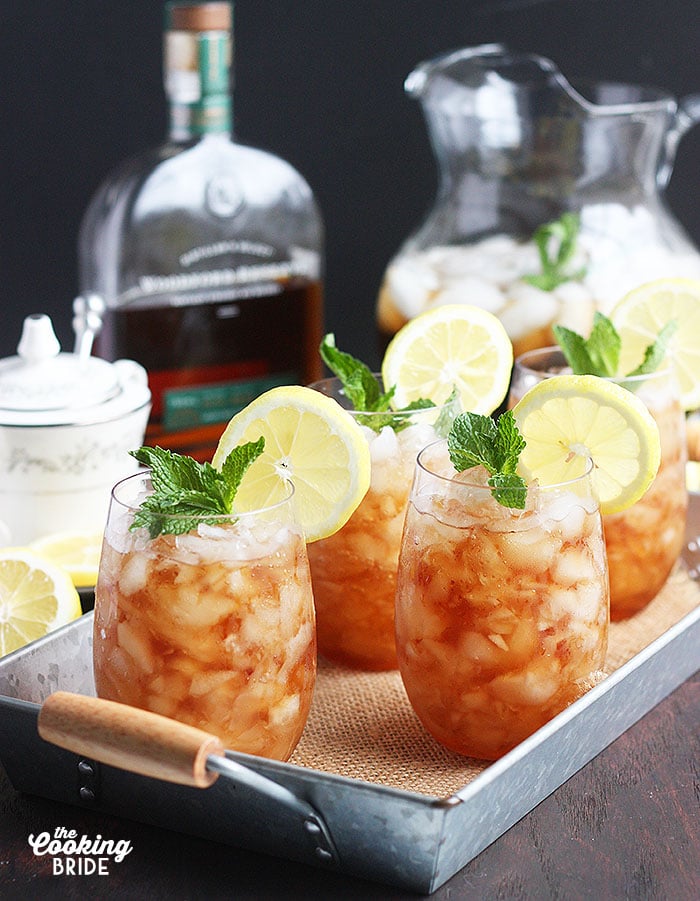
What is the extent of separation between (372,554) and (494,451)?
21 centimetres

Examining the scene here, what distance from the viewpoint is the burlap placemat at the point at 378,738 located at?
1051mm

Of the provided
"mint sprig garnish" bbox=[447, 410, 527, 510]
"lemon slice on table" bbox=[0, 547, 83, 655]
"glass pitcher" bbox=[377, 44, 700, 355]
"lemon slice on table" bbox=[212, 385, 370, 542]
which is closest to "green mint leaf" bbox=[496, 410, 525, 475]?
"mint sprig garnish" bbox=[447, 410, 527, 510]

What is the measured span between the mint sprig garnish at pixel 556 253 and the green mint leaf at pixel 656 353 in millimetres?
489

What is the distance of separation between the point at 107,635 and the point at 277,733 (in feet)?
0.49

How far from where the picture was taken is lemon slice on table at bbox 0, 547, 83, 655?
121 centimetres

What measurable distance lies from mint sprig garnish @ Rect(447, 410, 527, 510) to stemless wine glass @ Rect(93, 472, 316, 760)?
5.5 inches

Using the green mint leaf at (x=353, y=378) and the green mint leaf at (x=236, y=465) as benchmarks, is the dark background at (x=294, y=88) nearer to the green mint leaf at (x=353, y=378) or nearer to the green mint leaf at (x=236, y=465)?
the green mint leaf at (x=353, y=378)

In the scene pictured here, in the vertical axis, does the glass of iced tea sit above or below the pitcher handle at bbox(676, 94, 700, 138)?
below

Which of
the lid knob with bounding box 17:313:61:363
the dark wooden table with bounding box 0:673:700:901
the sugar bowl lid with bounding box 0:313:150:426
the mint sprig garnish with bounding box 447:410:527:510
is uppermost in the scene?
the mint sprig garnish with bounding box 447:410:527:510

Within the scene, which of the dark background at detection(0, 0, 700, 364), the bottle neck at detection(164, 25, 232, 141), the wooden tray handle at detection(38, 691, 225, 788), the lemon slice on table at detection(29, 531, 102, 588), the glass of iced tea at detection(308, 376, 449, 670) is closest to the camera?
the wooden tray handle at detection(38, 691, 225, 788)

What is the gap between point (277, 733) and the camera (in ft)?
3.31

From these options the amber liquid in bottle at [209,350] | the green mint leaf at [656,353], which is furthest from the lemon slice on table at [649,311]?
the amber liquid in bottle at [209,350]

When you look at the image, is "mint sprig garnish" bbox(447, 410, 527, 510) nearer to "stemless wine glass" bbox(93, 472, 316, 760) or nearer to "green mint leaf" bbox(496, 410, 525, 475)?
"green mint leaf" bbox(496, 410, 525, 475)

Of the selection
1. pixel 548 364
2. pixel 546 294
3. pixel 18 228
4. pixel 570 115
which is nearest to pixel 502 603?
pixel 548 364
